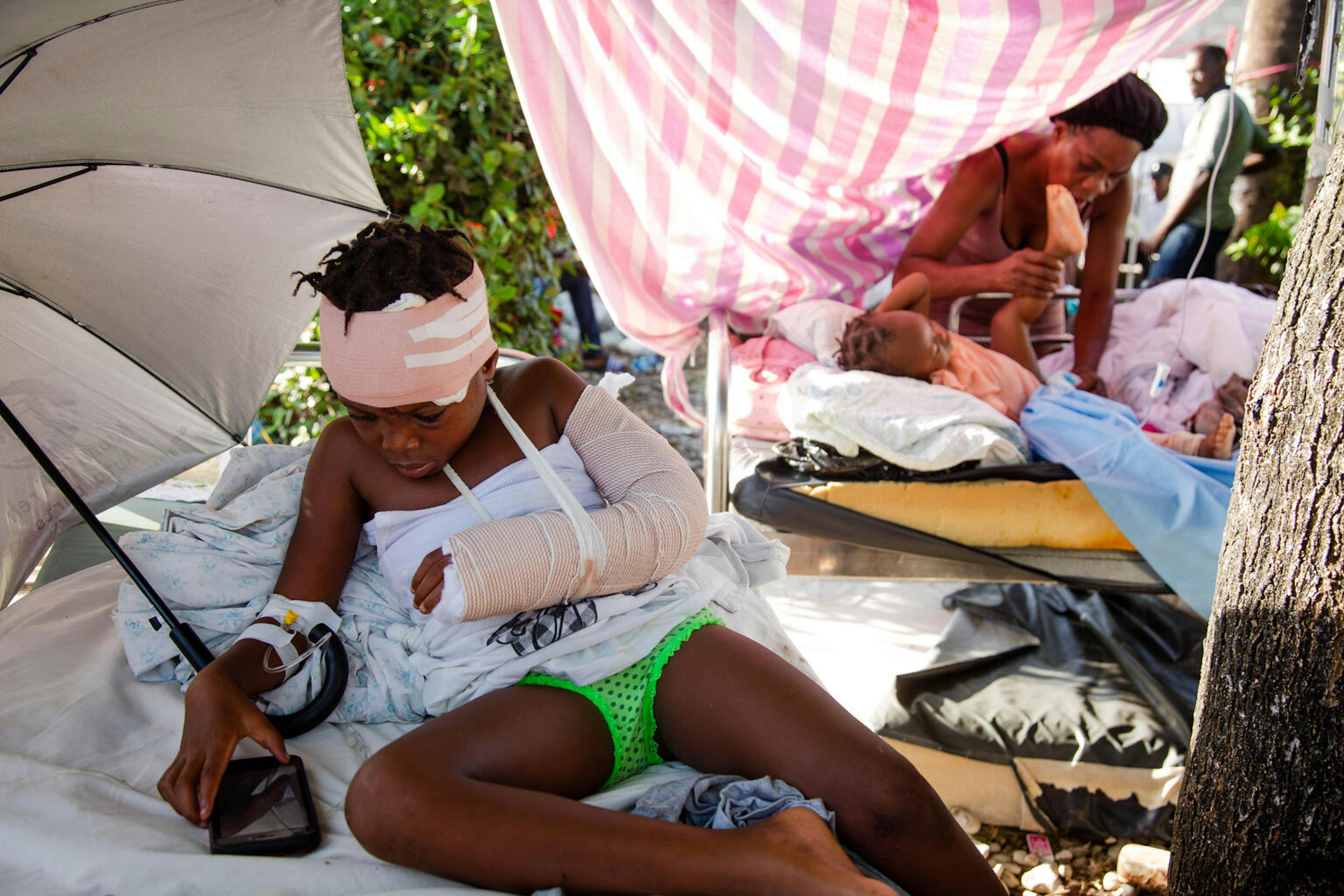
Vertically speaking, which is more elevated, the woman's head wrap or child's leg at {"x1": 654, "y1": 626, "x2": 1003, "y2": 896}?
the woman's head wrap

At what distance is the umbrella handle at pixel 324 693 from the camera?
177 centimetres

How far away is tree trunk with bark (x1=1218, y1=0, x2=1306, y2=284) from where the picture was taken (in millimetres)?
5496

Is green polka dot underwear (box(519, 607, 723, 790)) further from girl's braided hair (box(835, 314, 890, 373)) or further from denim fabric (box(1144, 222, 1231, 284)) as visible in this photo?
denim fabric (box(1144, 222, 1231, 284))

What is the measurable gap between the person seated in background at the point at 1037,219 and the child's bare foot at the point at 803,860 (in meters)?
2.70

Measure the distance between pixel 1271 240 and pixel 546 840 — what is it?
5983mm

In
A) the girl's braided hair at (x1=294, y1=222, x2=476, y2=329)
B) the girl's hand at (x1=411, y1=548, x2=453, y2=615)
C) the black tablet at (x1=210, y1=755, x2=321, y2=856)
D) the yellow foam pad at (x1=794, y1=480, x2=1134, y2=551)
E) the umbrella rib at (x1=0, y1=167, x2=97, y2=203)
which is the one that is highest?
the umbrella rib at (x1=0, y1=167, x2=97, y2=203)

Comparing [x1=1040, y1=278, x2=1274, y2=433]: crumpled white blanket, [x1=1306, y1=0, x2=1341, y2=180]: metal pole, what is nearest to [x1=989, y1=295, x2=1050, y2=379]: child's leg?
[x1=1040, y1=278, x2=1274, y2=433]: crumpled white blanket

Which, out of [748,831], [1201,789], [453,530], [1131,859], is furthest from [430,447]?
[1131,859]

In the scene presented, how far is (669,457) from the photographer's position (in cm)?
194

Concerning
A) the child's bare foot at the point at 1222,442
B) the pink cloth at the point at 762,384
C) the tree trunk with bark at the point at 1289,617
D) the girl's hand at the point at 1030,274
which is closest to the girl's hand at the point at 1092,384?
the girl's hand at the point at 1030,274

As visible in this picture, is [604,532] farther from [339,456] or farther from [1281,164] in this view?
[1281,164]

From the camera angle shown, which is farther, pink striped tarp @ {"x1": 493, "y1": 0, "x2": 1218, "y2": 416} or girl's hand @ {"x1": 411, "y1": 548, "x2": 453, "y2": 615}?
pink striped tarp @ {"x1": 493, "y1": 0, "x2": 1218, "y2": 416}

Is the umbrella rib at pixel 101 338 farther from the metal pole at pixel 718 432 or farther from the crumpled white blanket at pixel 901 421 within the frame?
the crumpled white blanket at pixel 901 421

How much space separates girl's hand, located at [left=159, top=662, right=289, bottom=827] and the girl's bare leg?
24 centimetres
